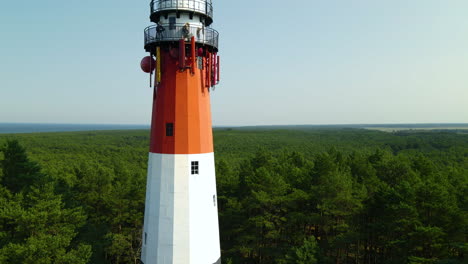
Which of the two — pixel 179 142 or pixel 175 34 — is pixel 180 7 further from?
pixel 179 142

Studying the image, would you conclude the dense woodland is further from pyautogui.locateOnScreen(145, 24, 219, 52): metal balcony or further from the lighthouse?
pyautogui.locateOnScreen(145, 24, 219, 52): metal balcony

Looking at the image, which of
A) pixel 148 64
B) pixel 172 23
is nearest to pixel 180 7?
pixel 172 23

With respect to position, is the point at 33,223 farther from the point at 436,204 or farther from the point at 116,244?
the point at 436,204

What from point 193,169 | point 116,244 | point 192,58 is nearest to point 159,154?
point 193,169

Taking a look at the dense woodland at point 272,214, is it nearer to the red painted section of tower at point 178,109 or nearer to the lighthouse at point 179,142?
the lighthouse at point 179,142

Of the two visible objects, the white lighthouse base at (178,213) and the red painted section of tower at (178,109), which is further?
the red painted section of tower at (178,109)

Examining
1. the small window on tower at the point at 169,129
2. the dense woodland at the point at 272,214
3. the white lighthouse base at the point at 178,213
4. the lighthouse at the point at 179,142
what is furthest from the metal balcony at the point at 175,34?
the dense woodland at the point at 272,214
